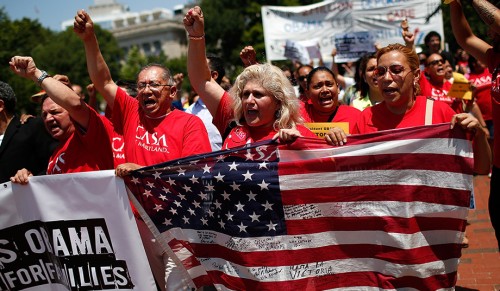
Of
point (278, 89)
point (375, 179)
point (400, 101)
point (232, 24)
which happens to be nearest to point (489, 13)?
point (400, 101)

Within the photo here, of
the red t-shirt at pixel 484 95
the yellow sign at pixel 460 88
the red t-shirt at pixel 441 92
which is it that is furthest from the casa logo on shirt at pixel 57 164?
the red t-shirt at pixel 484 95

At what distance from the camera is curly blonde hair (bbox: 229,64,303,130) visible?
4121 millimetres

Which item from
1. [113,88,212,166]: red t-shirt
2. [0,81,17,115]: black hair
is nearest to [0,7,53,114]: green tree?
[0,81,17,115]: black hair

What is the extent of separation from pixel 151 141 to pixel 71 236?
2.95 ft

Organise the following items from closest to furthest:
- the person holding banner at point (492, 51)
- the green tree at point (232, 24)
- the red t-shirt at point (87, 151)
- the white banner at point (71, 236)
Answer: the person holding banner at point (492, 51) → the white banner at point (71, 236) → the red t-shirt at point (87, 151) → the green tree at point (232, 24)

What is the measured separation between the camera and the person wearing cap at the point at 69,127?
4.43 m

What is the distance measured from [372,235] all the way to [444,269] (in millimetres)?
461

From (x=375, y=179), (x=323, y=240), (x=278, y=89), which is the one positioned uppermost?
(x=278, y=89)

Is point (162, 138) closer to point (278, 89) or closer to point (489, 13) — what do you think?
point (278, 89)

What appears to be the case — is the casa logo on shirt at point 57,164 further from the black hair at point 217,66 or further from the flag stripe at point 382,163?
the black hair at point 217,66

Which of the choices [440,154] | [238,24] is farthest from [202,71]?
[238,24]

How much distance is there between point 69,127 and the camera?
4.83 metres

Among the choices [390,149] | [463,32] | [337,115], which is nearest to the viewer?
[390,149]

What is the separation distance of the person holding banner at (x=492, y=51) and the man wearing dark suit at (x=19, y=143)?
357 cm
